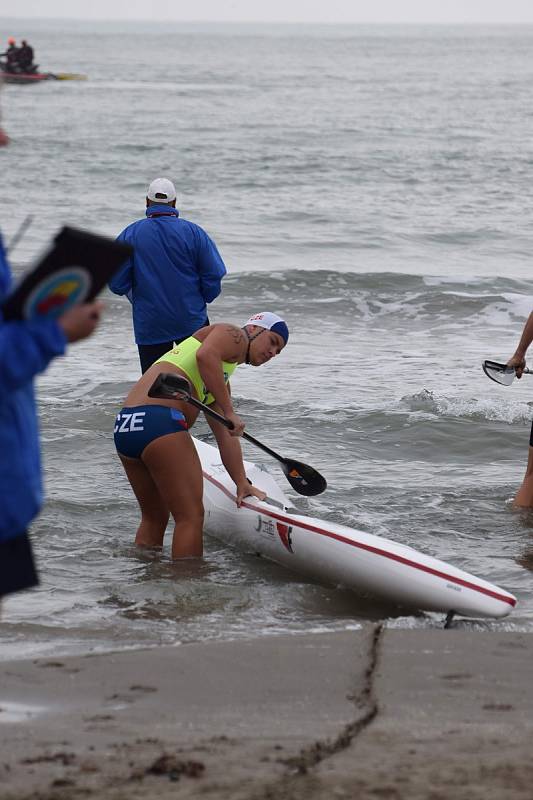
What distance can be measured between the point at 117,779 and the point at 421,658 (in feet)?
4.72

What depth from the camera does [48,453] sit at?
815 cm

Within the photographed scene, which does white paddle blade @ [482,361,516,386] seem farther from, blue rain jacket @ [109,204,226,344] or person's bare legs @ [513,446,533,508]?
blue rain jacket @ [109,204,226,344]

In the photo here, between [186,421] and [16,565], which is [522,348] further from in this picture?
[16,565]

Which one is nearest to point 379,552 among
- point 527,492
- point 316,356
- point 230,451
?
point 230,451

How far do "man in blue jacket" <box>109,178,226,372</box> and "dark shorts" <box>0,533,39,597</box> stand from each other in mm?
4501

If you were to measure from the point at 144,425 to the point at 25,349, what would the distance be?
9.41ft

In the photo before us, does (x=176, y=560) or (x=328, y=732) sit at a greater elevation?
(x=328, y=732)

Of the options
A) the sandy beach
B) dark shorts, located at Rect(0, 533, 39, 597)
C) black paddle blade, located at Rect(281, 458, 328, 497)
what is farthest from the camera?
black paddle blade, located at Rect(281, 458, 328, 497)

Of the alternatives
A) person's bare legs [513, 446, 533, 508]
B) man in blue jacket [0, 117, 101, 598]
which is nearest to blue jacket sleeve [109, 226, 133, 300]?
person's bare legs [513, 446, 533, 508]

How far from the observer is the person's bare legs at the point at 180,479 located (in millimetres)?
5375

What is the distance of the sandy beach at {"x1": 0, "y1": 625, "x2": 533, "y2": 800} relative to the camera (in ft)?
9.86

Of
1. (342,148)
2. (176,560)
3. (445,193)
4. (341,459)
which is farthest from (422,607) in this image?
(342,148)

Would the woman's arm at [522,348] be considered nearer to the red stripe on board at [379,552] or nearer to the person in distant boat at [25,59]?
the red stripe on board at [379,552]

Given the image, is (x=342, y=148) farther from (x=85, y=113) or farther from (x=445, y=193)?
(x=85, y=113)
